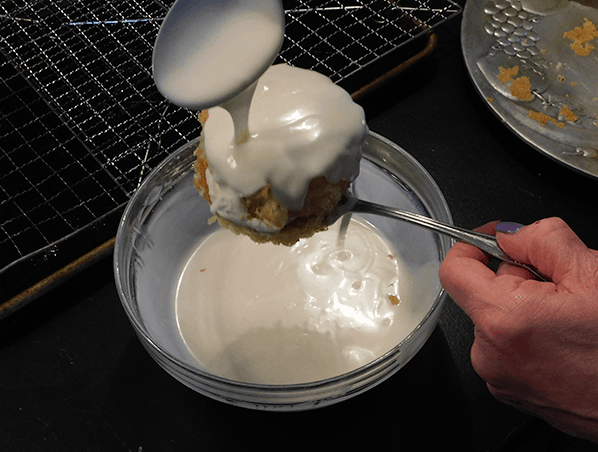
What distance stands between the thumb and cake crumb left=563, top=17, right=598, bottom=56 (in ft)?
2.83

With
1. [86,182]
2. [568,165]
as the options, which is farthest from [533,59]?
[86,182]

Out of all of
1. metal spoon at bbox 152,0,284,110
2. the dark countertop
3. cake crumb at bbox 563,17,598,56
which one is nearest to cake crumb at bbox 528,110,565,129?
the dark countertop

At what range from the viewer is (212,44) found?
2.62ft

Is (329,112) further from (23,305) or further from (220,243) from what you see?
(23,305)

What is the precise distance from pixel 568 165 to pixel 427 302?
0.49m

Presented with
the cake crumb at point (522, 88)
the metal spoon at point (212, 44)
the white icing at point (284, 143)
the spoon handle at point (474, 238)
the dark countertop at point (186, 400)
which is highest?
the metal spoon at point (212, 44)

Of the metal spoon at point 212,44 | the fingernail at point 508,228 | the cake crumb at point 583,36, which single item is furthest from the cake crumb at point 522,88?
the metal spoon at point 212,44

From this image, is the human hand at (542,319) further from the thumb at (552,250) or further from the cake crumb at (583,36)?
the cake crumb at (583,36)

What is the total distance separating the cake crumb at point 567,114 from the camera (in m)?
1.31

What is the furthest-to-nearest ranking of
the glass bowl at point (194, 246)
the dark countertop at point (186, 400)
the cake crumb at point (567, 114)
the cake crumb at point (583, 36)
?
the cake crumb at point (583, 36) < the cake crumb at point (567, 114) < the dark countertop at point (186, 400) < the glass bowl at point (194, 246)

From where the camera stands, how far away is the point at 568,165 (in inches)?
47.9

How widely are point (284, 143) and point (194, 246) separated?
48cm

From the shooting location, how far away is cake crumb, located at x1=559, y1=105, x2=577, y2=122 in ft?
4.29

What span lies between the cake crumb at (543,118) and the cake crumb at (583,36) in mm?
281
